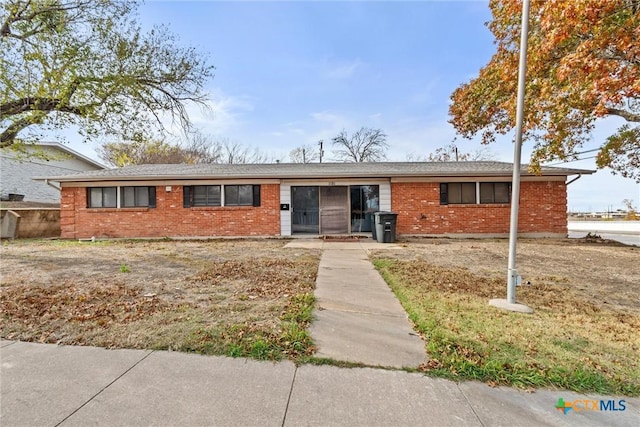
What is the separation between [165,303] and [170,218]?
29.5 feet

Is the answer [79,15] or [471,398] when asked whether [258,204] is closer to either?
[79,15]

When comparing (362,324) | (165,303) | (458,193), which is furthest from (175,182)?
(458,193)

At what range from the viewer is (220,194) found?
11914 mm

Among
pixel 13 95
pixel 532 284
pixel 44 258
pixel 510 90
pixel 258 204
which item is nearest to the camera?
pixel 532 284

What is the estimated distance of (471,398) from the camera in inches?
83.4

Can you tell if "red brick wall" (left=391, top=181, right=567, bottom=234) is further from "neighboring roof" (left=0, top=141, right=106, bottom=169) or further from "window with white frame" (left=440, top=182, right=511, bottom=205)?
"neighboring roof" (left=0, top=141, right=106, bottom=169)

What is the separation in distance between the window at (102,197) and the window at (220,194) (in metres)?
2.96

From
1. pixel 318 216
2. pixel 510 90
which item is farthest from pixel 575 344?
pixel 318 216

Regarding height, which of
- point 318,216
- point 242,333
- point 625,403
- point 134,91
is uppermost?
point 134,91

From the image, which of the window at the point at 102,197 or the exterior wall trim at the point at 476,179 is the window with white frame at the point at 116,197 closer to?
the window at the point at 102,197

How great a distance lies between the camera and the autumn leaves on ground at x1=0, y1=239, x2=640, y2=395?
2600 mm

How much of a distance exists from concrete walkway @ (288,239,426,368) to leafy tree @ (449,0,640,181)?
534 centimetres

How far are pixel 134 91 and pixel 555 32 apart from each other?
10.7 m

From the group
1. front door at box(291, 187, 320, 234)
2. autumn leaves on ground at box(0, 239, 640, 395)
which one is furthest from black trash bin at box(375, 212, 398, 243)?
autumn leaves on ground at box(0, 239, 640, 395)
